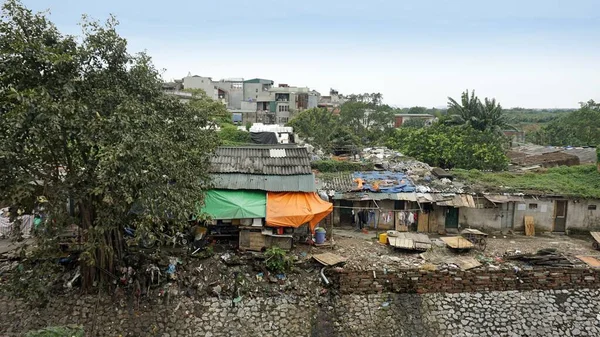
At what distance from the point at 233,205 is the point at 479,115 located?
1984 centimetres

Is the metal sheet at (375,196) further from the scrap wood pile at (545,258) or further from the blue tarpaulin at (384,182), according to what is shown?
the scrap wood pile at (545,258)

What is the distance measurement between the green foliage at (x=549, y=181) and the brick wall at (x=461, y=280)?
447 centimetres

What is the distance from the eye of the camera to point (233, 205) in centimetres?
1223

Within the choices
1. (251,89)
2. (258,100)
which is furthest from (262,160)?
(251,89)

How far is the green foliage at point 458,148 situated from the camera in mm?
22297

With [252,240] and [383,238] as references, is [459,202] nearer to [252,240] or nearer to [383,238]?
[383,238]

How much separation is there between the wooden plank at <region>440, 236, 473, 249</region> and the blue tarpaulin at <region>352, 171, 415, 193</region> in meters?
2.32

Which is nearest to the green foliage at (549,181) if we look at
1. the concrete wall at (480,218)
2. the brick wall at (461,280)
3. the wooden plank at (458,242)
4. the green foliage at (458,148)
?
the concrete wall at (480,218)

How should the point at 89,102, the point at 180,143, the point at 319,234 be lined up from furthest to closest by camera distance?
the point at 319,234, the point at 180,143, the point at 89,102

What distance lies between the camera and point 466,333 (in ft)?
35.1

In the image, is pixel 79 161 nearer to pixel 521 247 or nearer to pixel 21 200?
pixel 21 200

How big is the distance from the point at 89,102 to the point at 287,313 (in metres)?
6.64

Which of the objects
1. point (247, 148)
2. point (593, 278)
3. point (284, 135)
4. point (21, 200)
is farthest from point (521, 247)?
point (284, 135)

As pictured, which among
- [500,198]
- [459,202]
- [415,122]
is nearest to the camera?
[459,202]
